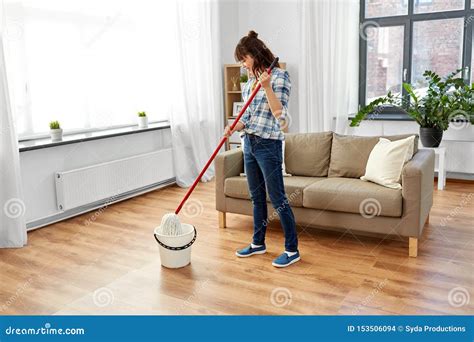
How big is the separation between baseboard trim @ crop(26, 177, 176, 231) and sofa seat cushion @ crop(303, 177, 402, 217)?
1.98m

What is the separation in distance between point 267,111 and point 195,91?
2.57 meters

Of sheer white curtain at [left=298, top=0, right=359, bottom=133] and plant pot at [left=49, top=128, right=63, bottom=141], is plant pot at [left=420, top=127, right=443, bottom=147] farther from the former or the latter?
plant pot at [left=49, top=128, right=63, bottom=141]

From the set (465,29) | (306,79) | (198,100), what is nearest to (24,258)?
(198,100)

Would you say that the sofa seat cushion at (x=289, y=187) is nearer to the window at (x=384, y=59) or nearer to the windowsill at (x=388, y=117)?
the windowsill at (x=388, y=117)

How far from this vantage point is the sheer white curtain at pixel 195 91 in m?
5.12

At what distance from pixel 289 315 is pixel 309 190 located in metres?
1.14

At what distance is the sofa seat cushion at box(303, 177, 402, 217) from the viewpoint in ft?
10.2

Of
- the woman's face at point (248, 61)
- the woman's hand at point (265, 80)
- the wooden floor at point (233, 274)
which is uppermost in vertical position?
the woman's face at point (248, 61)

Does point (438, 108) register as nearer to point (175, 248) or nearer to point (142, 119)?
point (142, 119)

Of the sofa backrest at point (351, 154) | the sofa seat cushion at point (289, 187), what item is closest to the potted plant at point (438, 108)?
the sofa backrest at point (351, 154)

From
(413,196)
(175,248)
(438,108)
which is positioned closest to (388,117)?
(438,108)

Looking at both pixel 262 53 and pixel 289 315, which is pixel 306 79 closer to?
pixel 262 53

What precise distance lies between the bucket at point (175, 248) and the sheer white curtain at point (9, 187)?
1148mm

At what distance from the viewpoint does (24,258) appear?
10.7 feet
